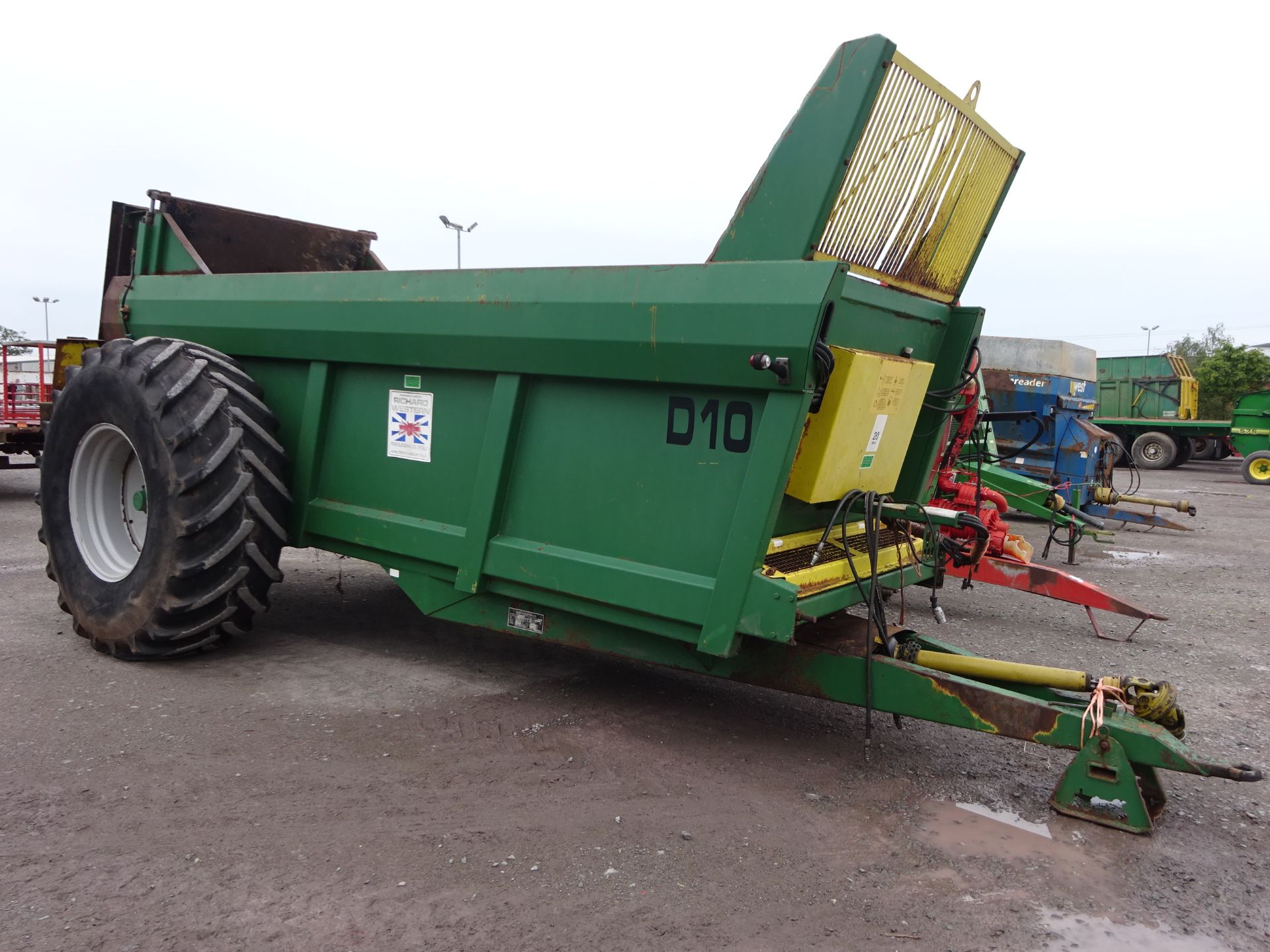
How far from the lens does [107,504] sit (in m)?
4.88

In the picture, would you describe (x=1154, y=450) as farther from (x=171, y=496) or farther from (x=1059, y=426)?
(x=171, y=496)

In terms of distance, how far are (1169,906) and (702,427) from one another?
202 centimetres

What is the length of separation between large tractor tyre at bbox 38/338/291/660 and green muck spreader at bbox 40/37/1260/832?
1 centimetres

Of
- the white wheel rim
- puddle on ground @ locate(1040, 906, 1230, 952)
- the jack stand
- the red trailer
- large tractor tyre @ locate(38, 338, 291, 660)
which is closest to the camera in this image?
puddle on ground @ locate(1040, 906, 1230, 952)

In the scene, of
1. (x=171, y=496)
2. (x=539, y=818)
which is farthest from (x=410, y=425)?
(x=539, y=818)

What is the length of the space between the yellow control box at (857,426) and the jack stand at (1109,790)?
4.00 ft

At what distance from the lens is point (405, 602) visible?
598 cm

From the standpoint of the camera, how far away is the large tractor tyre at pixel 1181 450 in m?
22.4

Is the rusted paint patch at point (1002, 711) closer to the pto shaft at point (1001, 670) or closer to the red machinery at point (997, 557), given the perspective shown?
the pto shaft at point (1001, 670)

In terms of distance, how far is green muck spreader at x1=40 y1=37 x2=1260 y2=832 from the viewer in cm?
327

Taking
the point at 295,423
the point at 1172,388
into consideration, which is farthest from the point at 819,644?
the point at 1172,388

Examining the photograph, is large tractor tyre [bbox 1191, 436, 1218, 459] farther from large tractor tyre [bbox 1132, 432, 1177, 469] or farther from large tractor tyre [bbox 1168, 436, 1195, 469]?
large tractor tyre [bbox 1132, 432, 1177, 469]

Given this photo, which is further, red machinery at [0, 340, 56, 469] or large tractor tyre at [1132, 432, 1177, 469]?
large tractor tyre at [1132, 432, 1177, 469]

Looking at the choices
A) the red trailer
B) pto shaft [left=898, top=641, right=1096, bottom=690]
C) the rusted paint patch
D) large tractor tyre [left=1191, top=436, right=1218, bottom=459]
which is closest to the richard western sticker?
pto shaft [left=898, top=641, right=1096, bottom=690]
